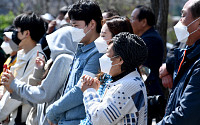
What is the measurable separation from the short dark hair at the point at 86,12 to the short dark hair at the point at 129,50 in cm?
87

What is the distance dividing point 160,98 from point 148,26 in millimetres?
1785

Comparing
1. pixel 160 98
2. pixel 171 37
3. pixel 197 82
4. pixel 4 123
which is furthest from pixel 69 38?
pixel 171 37

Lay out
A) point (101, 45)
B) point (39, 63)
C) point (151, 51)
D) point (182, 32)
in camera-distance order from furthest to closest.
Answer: point (151, 51) → point (39, 63) → point (101, 45) → point (182, 32)

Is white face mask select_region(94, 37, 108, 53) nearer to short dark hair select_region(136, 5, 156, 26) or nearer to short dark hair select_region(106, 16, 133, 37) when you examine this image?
short dark hair select_region(106, 16, 133, 37)

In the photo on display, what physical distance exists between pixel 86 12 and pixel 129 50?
3.32 feet

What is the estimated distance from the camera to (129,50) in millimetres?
2988

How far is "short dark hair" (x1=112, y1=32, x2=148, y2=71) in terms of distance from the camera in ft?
9.80

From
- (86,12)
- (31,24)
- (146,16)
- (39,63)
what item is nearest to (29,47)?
(31,24)

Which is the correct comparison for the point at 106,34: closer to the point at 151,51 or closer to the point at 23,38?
the point at 151,51

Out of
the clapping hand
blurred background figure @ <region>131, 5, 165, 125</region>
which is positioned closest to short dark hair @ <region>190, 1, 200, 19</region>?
the clapping hand

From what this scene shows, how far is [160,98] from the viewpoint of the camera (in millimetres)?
3949

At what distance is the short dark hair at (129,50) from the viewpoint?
2.99m

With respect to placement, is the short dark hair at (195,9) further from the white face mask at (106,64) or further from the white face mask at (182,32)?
the white face mask at (106,64)

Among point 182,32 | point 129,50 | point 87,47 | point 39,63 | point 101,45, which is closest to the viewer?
point 129,50
